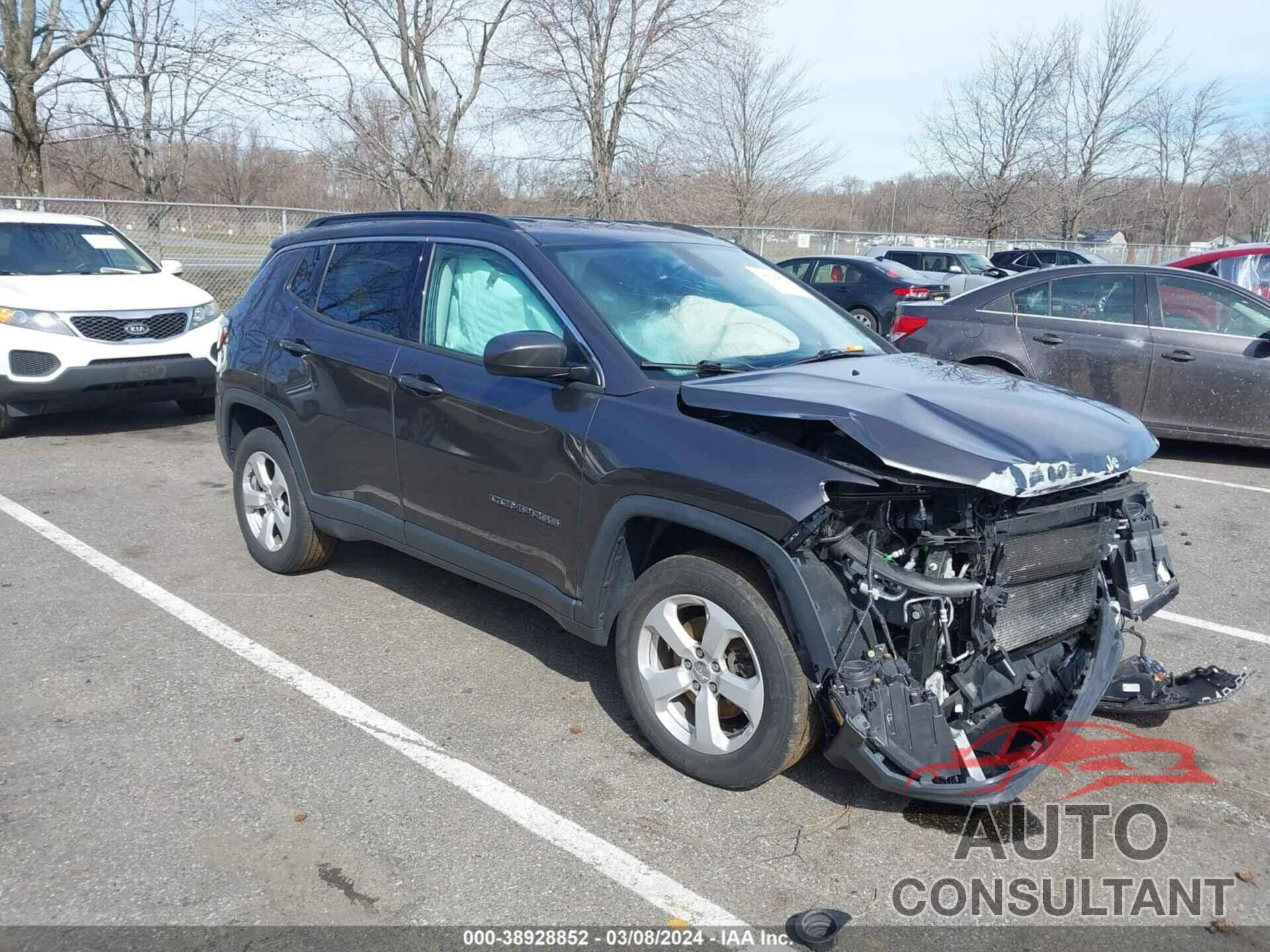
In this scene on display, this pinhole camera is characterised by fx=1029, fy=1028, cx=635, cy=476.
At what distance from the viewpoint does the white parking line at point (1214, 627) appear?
485 cm

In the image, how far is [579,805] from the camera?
3373mm

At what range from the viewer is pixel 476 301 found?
14.2ft

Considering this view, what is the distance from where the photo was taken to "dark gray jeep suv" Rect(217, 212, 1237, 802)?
3070mm

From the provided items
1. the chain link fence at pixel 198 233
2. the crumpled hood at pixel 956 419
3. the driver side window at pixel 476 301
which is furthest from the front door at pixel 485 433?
the chain link fence at pixel 198 233

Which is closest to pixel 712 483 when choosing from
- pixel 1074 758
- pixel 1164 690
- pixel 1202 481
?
pixel 1074 758

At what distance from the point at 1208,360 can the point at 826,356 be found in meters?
5.52

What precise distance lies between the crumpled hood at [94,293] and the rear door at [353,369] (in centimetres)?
447

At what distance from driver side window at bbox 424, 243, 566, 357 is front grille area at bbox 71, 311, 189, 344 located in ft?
17.8

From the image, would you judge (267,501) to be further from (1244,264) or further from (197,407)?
(1244,264)

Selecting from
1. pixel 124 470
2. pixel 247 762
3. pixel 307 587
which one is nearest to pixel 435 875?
pixel 247 762

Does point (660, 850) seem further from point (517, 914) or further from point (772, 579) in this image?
point (772, 579)

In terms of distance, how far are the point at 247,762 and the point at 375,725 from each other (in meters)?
0.48

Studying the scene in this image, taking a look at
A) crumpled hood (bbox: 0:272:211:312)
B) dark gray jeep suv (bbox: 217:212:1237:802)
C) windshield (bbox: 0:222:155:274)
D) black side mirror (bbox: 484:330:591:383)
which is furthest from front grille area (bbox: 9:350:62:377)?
black side mirror (bbox: 484:330:591:383)

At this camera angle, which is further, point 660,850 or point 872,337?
point 872,337
